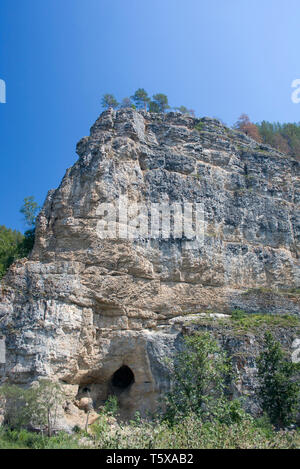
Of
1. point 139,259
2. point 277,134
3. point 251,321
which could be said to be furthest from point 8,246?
point 277,134

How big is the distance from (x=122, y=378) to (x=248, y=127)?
35137 millimetres

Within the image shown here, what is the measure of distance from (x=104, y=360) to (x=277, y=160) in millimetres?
24680

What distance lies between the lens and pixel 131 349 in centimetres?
2589

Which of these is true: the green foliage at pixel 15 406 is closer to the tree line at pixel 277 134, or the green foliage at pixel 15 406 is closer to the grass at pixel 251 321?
the grass at pixel 251 321

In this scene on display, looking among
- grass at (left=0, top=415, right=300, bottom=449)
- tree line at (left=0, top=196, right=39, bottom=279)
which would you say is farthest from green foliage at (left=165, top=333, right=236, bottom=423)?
tree line at (left=0, top=196, right=39, bottom=279)

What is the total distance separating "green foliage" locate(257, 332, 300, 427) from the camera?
20.3 m

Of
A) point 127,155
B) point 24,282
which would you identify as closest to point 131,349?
point 24,282

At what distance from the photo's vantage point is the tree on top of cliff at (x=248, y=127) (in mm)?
49731

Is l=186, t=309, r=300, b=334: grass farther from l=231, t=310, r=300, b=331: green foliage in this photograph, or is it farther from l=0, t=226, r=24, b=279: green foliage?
l=0, t=226, r=24, b=279: green foliage

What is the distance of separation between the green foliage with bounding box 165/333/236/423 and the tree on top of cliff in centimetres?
3383

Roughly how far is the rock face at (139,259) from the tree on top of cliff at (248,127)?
11982 mm

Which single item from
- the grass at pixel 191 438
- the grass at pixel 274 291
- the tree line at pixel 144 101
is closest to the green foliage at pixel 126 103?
the tree line at pixel 144 101

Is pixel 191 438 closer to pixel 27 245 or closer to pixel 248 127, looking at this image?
pixel 27 245

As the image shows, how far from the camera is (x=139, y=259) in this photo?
2802 centimetres
